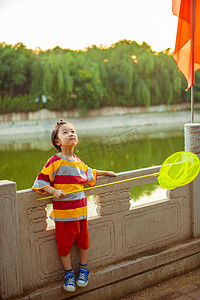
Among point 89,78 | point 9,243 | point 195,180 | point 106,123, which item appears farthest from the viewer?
point 89,78

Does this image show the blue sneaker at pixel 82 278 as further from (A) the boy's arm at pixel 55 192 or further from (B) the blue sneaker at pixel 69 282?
(A) the boy's arm at pixel 55 192

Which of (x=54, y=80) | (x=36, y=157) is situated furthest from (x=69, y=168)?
(x=54, y=80)

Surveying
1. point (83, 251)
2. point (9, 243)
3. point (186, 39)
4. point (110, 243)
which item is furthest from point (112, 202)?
point (186, 39)

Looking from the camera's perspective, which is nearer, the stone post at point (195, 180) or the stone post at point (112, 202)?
the stone post at point (112, 202)

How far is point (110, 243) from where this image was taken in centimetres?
217

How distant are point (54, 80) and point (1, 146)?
5.89 meters

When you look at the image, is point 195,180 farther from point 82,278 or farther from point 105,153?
point 105,153

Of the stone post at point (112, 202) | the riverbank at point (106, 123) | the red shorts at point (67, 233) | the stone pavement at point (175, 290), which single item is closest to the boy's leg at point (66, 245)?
the red shorts at point (67, 233)

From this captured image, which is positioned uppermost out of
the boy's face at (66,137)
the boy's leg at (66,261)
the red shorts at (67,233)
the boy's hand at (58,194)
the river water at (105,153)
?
the boy's face at (66,137)

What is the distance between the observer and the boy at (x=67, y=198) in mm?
1867

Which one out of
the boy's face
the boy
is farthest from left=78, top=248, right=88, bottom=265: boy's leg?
the boy's face

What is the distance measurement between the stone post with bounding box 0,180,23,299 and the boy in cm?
14

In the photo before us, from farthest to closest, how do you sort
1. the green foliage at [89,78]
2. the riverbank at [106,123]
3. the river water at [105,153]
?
the green foliage at [89,78] < the riverbank at [106,123] < the river water at [105,153]

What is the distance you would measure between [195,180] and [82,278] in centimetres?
106
